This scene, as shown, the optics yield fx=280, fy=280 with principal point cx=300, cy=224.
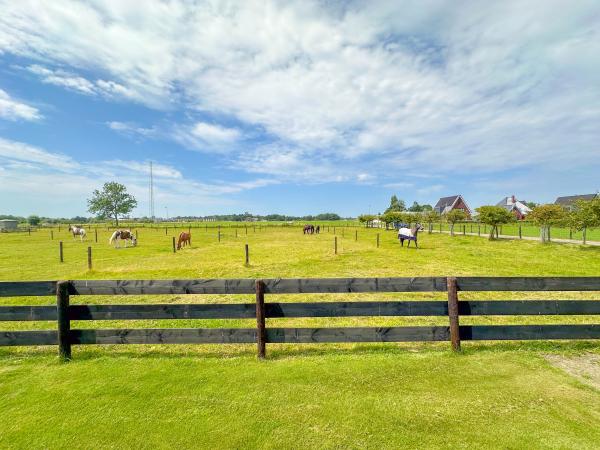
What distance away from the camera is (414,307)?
4770 mm

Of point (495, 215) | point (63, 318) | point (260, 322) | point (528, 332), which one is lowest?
point (528, 332)

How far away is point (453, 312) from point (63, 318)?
21.8 ft

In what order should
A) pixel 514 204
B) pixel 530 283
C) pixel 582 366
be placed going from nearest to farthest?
1. pixel 582 366
2. pixel 530 283
3. pixel 514 204

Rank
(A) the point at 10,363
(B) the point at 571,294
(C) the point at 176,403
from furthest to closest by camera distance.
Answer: (B) the point at 571,294 < (A) the point at 10,363 < (C) the point at 176,403

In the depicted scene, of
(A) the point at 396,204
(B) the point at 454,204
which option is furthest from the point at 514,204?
(A) the point at 396,204

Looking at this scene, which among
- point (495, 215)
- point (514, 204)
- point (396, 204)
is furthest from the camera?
point (396, 204)

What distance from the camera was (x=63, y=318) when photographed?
4770 millimetres

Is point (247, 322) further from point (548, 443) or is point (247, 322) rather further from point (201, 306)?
point (548, 443)

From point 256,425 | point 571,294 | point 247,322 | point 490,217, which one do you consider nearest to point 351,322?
point 247,322

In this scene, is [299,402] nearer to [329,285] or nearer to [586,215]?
[329,285]

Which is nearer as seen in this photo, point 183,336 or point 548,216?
point 183,336

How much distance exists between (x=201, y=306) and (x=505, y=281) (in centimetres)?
528

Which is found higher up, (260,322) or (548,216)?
(548,216)

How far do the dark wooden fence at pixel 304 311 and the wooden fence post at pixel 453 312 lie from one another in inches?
0.6
